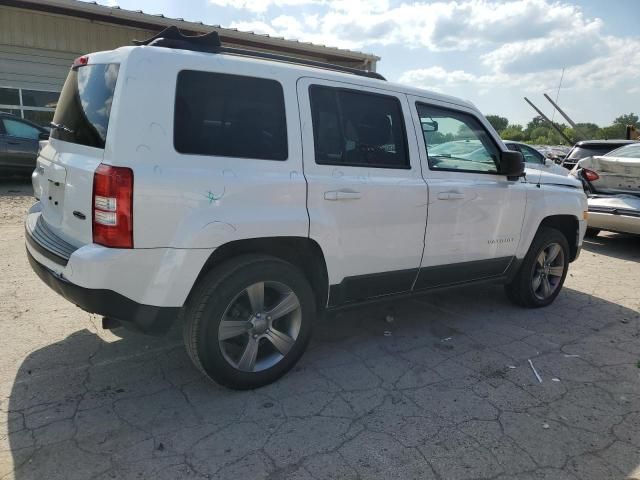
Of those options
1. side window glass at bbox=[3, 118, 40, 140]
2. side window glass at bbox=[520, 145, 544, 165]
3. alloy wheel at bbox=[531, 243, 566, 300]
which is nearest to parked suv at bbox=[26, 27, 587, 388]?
alloy wheel at bbox=[531, 243, 566, 300]

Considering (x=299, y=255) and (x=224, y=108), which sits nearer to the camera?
(x=224, y=108)

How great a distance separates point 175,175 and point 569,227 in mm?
4210

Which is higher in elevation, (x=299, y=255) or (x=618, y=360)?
(x=299, y=255)

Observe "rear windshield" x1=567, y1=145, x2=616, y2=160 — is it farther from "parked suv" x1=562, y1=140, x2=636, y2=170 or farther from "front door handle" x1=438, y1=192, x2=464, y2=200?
"front door handle" x1=438, y1=192, x2=464, y2=200

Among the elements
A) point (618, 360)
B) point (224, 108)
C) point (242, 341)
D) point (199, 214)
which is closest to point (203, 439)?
point (242, 341)

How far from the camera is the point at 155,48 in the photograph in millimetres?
2676

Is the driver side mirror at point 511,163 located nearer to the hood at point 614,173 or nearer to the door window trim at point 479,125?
the door window trim at point 479,125

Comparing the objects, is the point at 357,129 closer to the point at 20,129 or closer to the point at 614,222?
the point at 614,222

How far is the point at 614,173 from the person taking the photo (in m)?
7.82

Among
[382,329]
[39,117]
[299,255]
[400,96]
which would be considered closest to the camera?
[299,255]

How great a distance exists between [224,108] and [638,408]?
124 inches

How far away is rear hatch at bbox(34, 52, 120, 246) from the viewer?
8.78 feet

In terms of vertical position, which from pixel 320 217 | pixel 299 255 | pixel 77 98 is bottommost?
pixel 299 255

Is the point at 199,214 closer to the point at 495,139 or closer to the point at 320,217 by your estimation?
the point at 320,217
